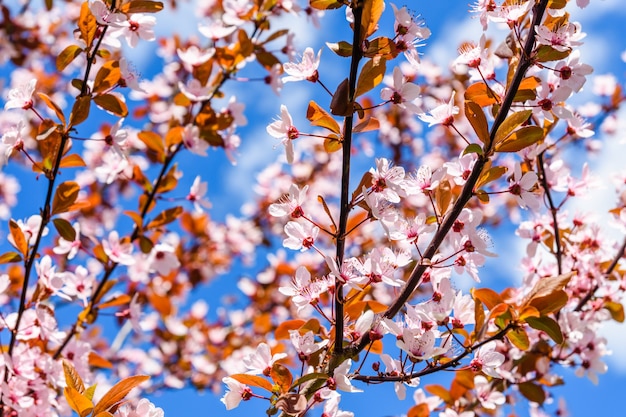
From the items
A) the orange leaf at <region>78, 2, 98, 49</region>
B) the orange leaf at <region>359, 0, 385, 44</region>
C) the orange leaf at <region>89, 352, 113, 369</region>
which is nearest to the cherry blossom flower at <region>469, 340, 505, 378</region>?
the orange leaf at <region>359, 0, 385, 44</region>

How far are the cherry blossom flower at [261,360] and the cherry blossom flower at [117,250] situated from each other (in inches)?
37.5

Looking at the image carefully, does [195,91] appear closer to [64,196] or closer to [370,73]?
[64,196]

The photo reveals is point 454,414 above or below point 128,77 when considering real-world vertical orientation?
below

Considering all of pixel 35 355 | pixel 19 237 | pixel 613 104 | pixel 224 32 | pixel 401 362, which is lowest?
pixel 401 362

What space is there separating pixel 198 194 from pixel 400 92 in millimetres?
1280

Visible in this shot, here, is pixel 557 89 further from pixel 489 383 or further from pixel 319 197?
pixel 489 383

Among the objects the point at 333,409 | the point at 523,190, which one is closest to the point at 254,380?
the point at 333,409

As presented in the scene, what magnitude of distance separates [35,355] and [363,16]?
1404 millimetres

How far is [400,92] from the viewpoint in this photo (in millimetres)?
1336

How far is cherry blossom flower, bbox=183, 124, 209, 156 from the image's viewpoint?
224 cm

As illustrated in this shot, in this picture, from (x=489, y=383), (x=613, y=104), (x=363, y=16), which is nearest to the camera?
(x=363, y=16)

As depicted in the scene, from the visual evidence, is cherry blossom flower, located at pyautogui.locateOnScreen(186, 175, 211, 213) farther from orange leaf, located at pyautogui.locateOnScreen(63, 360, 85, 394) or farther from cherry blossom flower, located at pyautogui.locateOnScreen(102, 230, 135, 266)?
orange leaf, located at pyautogui.locateOnScreen(63, 360, 85, 394)

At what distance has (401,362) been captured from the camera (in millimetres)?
1317

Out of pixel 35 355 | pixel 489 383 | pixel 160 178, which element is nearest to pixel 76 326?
pixel 35 355
